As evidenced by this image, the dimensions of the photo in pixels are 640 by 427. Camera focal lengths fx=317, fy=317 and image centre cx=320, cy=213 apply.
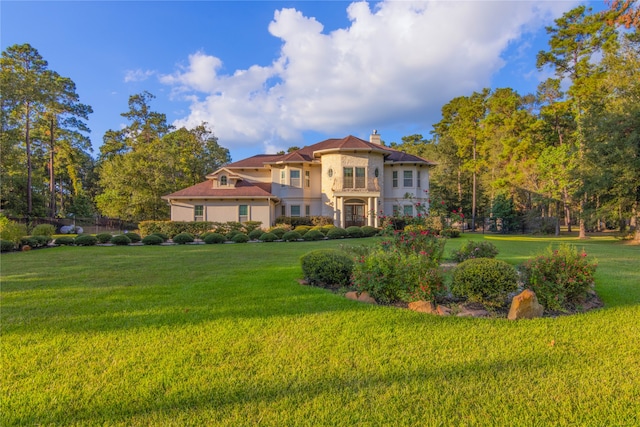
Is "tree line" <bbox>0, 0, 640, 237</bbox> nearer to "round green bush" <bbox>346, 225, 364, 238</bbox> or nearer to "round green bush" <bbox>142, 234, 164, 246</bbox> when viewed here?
"round green bush" <bbox>346, 225, 364, 238</bbox>

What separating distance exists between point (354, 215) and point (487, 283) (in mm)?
20880

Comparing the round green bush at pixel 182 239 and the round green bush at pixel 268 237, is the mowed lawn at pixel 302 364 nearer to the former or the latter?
the round green bush at pixel 182 239

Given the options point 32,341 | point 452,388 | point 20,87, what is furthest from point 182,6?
point 20,87

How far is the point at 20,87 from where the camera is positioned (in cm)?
2400

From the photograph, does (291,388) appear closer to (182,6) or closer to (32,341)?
(32,341)

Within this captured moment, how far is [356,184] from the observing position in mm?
24062

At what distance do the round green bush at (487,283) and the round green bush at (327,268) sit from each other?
1.98m

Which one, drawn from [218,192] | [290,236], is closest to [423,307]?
[290,236]

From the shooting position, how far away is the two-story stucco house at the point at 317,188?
23297 mm

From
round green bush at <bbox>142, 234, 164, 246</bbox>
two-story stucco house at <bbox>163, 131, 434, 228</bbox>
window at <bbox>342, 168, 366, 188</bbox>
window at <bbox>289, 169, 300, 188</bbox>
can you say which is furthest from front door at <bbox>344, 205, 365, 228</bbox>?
round green bush at <bbox>142, 234, 164, 246</bbox>

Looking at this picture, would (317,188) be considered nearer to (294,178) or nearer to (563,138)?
(294,178)

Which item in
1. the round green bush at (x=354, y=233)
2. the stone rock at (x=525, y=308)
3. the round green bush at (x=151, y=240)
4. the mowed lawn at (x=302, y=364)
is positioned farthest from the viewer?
the round green bush at (x=354, y=233)

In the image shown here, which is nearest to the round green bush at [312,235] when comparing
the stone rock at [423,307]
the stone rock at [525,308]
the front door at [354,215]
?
the front door at [354,215]

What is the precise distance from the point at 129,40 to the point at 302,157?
53.2 ft
